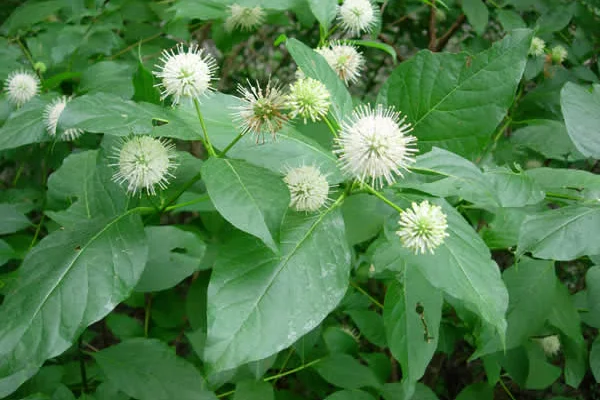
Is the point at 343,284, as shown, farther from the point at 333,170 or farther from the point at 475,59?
the point at 475,59

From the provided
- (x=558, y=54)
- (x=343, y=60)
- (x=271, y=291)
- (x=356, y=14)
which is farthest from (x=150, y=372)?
(x=558, y=54)

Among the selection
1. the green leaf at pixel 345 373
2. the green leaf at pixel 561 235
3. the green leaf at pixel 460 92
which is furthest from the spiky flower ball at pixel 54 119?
the green leaf at pixel 561 235

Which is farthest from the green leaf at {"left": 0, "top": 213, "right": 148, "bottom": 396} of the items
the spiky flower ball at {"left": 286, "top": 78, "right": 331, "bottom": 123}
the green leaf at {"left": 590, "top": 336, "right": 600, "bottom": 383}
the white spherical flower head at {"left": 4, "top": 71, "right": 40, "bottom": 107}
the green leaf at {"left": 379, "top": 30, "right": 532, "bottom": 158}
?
the green leaf at {"left": 590, "top": 336, "right": 600, "bottom": 383}

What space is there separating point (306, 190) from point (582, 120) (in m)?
0.65

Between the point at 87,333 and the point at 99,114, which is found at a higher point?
the point at 99,114

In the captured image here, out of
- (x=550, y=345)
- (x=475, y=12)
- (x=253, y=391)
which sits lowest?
(x=550, y=345)

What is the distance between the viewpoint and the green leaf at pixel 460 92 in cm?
99

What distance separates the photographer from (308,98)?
919mm

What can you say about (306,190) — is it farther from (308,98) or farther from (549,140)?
(549,140)

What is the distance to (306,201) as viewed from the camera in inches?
37.0

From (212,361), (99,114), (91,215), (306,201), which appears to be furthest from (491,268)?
(91,215)

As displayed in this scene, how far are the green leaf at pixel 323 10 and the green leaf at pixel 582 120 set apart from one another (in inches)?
21.2

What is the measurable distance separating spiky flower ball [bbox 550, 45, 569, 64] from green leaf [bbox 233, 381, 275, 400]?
5.04 feet

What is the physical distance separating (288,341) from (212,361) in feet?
0.35
